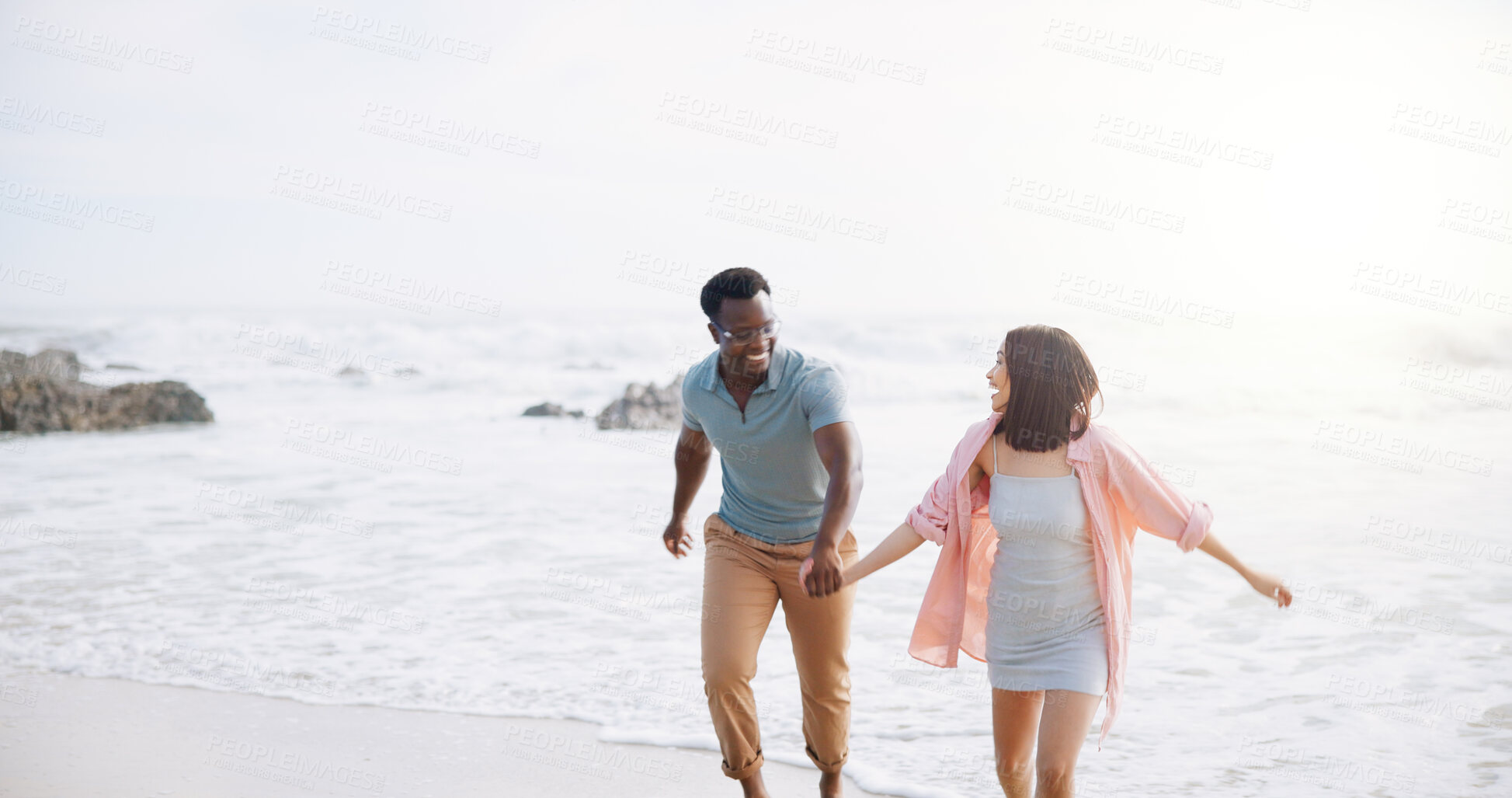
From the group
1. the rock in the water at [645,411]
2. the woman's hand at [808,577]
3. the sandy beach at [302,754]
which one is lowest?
the sandy beach at [302,754]

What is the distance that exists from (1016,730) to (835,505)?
2.64ft

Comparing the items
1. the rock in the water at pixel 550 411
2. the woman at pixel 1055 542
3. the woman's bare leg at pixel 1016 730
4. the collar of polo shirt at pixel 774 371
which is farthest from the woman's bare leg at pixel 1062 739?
the rock in the water at pixel 550 411

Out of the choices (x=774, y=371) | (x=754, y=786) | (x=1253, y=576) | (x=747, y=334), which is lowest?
(x=754, y=786)

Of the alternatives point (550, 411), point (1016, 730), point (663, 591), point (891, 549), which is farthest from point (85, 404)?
point (1016, 730)

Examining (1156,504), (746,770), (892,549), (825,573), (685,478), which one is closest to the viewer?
(1156,504)

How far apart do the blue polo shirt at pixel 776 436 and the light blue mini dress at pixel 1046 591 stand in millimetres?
661

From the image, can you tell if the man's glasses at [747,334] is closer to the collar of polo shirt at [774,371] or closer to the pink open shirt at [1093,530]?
the collar of polo shirt at [774,371]

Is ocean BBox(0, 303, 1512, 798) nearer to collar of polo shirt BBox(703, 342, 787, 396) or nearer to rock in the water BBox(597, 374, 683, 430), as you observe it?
rock in the water BBox(597, 374, 683, 430)

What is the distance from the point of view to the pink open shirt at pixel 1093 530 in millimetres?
2945

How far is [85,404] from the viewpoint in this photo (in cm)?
1573

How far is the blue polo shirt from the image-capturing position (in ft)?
11.3

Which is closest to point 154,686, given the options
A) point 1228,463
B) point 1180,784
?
point 1180,784

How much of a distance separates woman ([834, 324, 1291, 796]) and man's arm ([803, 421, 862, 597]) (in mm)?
206

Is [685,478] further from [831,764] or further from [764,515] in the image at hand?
[831,764]
